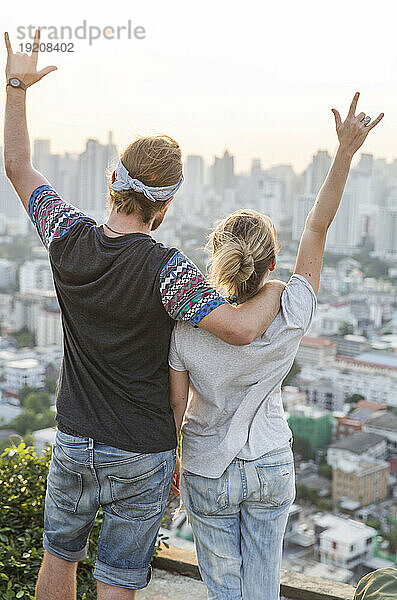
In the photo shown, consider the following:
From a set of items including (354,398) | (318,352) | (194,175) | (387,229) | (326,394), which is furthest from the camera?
(318,352)

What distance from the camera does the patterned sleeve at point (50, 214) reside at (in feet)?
4.53

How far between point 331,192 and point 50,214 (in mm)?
563

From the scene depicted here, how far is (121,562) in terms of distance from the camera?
4.56 ft

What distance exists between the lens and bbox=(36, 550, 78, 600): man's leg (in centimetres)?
146

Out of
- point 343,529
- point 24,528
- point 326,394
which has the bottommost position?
point 343,529

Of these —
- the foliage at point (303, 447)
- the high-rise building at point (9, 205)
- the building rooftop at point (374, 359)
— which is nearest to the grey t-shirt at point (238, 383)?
the high-rise building at point (9, 205)

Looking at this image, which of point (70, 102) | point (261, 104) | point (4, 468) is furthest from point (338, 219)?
point (4, 468)

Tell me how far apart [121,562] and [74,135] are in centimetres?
656

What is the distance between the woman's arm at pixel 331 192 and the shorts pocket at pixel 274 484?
36cm

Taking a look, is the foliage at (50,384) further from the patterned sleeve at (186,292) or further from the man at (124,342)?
the patterned sleeve at (186,292)

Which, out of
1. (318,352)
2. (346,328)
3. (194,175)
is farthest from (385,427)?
(194,175)

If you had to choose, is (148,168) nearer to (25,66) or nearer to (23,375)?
(25,66)

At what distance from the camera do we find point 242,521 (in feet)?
4.66

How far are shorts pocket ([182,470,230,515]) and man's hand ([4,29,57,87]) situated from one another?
0.90 meters
